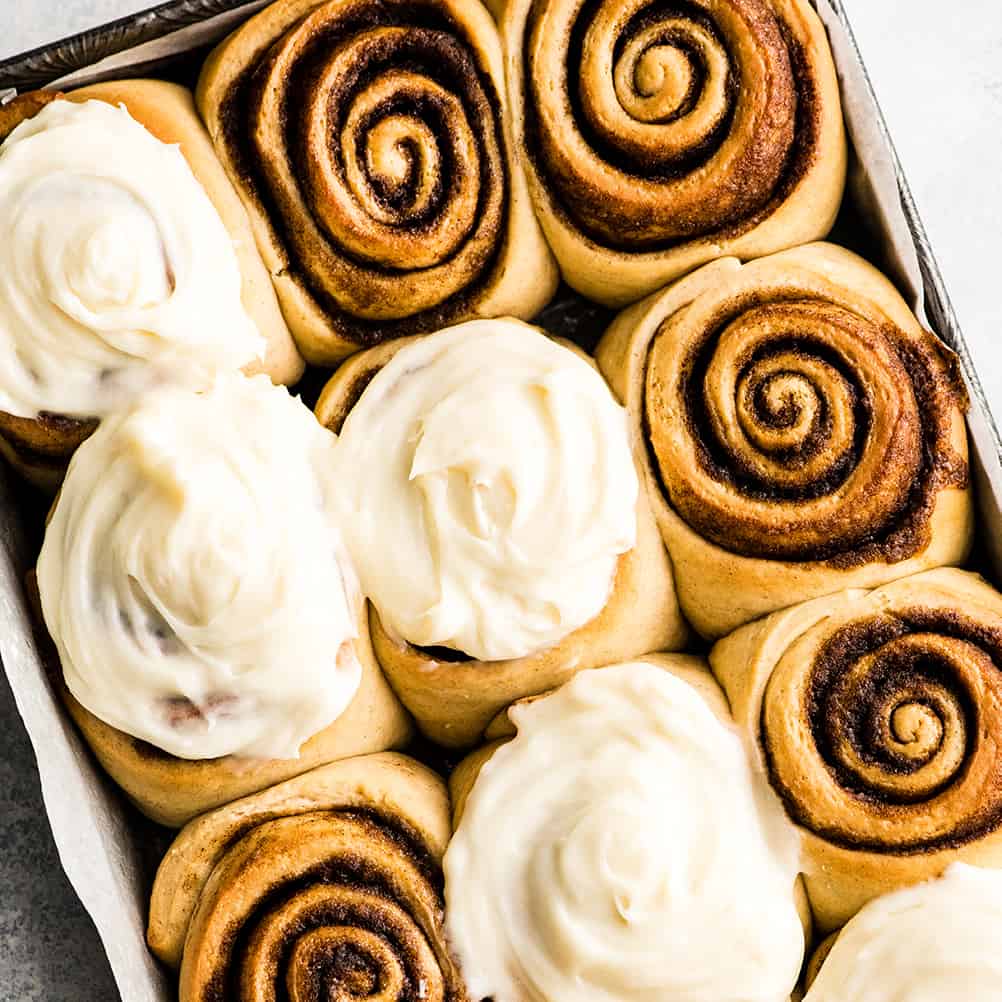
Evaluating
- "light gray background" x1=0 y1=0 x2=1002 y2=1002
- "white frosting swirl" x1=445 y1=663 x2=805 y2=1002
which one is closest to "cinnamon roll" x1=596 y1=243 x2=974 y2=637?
"white frosting swirl" x1=445 y1=663 x2=805 y2=1002

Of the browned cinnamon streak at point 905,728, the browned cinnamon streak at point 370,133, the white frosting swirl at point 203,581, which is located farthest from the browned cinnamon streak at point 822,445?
the white frosting swirl at point 203,581

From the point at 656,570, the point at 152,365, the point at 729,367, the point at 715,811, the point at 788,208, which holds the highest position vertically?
the point at 152,365

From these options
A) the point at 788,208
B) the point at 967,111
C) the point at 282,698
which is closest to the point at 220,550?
the point at 282,698

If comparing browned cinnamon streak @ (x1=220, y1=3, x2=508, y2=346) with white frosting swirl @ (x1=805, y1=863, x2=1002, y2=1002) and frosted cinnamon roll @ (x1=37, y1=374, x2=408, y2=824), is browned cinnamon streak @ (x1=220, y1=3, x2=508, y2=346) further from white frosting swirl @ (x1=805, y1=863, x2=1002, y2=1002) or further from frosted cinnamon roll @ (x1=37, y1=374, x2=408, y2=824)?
white frosting swirl @ (x1=805, y1=863, x2=1002, y2=1002)

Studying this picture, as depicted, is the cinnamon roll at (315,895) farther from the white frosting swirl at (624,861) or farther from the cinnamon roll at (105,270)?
the cinnamon roll at (105,270)

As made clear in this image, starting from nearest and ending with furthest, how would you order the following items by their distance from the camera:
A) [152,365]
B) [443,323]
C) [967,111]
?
[152,365], [443,323], [967,111]

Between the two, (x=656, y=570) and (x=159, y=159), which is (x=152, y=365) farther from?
(x=656, y=570)

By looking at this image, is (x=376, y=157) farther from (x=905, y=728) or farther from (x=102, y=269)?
(x=905, y=728)
